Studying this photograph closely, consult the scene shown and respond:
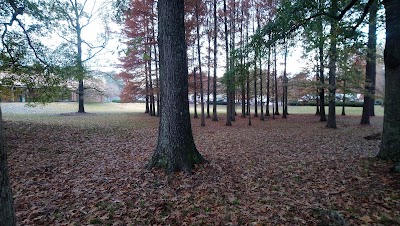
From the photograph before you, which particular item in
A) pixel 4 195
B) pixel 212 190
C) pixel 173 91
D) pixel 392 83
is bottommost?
pixel 212 190

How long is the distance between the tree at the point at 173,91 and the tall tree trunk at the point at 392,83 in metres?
4.76

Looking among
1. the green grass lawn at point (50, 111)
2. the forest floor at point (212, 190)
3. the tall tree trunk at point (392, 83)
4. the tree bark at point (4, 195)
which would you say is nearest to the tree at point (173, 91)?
the forest floor at point (212, 190)

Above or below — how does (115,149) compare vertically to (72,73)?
below

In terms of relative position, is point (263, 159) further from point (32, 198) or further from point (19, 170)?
point (19, 170)

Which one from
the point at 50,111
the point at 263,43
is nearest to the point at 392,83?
the point at 263,43

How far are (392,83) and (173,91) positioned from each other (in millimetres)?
5184

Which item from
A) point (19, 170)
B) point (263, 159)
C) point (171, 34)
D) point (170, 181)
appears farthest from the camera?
point (263, 159)

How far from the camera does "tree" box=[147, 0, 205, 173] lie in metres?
5.05

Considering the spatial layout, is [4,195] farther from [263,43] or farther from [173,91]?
Result: [263,43]

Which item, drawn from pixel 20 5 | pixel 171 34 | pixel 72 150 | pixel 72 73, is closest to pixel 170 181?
pixel 171 34

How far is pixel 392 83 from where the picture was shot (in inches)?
209

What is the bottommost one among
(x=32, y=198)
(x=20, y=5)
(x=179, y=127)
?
(x=32, y=198)

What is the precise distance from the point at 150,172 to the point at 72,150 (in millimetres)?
4379

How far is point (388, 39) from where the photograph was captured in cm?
521
